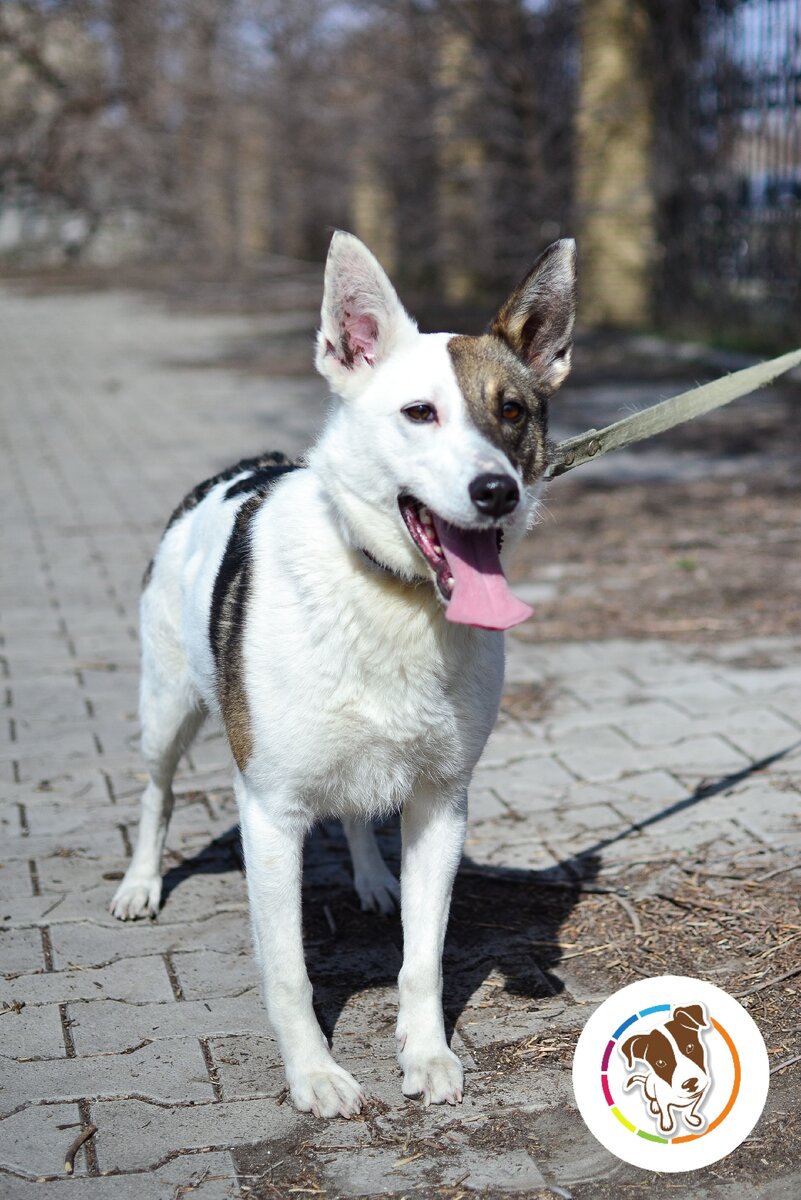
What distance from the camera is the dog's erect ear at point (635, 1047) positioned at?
3.05 m

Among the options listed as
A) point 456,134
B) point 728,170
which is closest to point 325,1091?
point 728,170

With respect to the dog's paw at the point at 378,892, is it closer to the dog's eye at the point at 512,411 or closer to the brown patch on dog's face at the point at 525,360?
the brown patch on dog's face at the point at 525,360

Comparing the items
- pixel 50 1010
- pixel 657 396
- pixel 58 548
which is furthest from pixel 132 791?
pixel 657 396

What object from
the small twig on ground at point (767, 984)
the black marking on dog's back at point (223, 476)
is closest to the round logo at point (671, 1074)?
the small twig on ground at point (767, 984)

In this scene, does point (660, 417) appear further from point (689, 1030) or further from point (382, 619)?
point (689, 1030)

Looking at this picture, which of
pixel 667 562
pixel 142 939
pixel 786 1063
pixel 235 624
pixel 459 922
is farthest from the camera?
pixel 667 562

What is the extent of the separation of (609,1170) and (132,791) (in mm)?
2571

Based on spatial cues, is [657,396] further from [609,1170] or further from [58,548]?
[609,1170]

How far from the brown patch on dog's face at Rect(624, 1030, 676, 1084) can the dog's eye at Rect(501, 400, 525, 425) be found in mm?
1462

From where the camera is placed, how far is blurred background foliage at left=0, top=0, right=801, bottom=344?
14906mm

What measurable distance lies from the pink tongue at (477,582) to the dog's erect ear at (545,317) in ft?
1.84

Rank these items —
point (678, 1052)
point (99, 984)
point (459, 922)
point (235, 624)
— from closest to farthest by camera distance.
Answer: point (678, 1052) → point (235, 624) → point (99, 984) → point (459, 922)

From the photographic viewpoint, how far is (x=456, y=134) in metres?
18.2

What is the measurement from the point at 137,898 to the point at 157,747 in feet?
1.50
